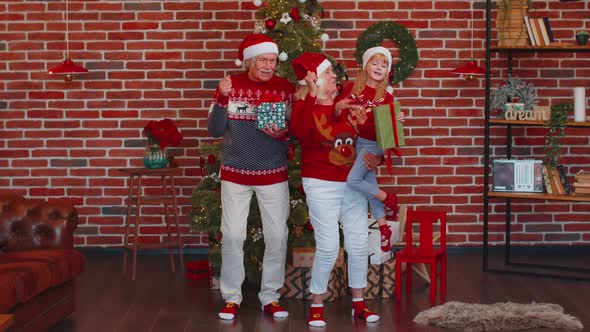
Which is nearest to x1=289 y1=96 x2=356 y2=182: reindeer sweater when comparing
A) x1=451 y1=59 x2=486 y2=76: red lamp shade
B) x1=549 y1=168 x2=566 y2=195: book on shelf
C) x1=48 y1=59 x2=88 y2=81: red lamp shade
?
x1=549 y1=168 x2=566 y2=195: book on shelf

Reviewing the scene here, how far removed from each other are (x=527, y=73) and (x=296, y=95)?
9.76 ft

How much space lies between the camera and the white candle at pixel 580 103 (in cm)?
644

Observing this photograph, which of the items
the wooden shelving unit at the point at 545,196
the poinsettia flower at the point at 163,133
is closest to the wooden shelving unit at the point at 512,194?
the wooden shelving unit at the point at 545,196

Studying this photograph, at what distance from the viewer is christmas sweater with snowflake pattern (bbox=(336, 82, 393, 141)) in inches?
203

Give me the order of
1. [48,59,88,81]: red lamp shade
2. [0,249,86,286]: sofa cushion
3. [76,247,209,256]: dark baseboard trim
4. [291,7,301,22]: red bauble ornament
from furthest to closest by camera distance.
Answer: [76,247,209,256]: dark baseboard trim, [48,59,88,81]: red lamp shade, [291,7,301,22]: red bauble ornament, [0,249,86,286]: sofa cushion

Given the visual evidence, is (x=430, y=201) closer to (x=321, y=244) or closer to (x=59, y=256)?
(x=321, y=244)

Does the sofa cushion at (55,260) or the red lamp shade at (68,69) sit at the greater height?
the red lamp shade at (68,69)

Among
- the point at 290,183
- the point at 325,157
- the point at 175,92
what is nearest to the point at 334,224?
the point at 325,157

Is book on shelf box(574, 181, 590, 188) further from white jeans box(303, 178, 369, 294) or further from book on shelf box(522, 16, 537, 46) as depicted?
white jeans box(303, 178, 369, 294)

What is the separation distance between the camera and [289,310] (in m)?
5.65

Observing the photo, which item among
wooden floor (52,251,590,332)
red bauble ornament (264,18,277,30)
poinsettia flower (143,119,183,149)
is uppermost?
red bauble ornament (264,18,277,30)

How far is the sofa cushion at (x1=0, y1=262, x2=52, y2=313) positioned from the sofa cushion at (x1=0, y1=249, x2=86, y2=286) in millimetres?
67

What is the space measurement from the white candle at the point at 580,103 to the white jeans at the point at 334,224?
2105 mm

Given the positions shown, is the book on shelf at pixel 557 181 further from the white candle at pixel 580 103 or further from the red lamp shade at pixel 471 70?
the red lamp shade at pixel 471 70
